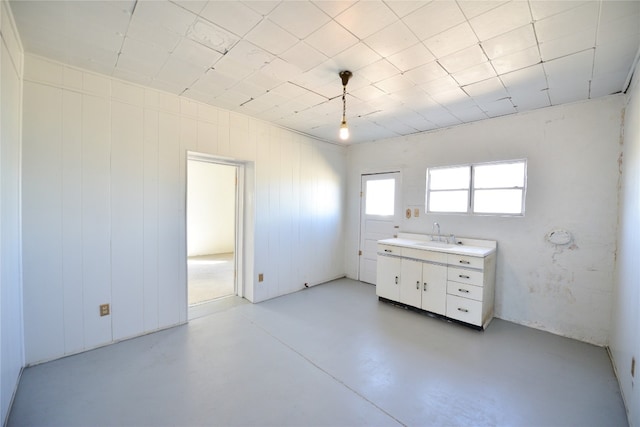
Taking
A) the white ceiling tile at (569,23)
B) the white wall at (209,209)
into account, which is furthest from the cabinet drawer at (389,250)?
the white wall at (209,209)

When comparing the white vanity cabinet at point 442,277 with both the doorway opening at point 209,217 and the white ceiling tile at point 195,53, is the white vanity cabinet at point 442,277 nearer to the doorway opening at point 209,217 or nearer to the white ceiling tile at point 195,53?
the white ceiling tile at point 195,53

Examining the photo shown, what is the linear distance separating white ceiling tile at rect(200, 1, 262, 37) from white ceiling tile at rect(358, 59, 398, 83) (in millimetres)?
977

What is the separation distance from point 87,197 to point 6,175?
729 millimetres

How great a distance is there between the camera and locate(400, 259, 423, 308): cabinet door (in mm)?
3484

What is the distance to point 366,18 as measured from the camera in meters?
1.66

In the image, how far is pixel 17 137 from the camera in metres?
2.01

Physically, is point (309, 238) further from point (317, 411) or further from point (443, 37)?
point (443, 37)

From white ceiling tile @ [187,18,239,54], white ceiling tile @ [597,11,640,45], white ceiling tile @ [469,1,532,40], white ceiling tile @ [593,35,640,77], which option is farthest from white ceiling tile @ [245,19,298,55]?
white ceiling tile @ [593,35,640,77]

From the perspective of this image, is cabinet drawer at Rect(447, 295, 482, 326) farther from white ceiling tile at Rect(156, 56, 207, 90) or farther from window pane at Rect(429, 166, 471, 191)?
white ceiling tile at Rect(156, 56, 207, 90)

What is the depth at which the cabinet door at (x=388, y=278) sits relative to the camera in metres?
3.70

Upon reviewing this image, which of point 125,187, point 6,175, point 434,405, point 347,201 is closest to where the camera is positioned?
point 6,175

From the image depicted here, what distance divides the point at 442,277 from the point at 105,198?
3.77m

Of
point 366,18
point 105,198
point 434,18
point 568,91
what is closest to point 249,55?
point 366,18

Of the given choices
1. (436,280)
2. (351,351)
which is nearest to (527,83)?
(436,280)
